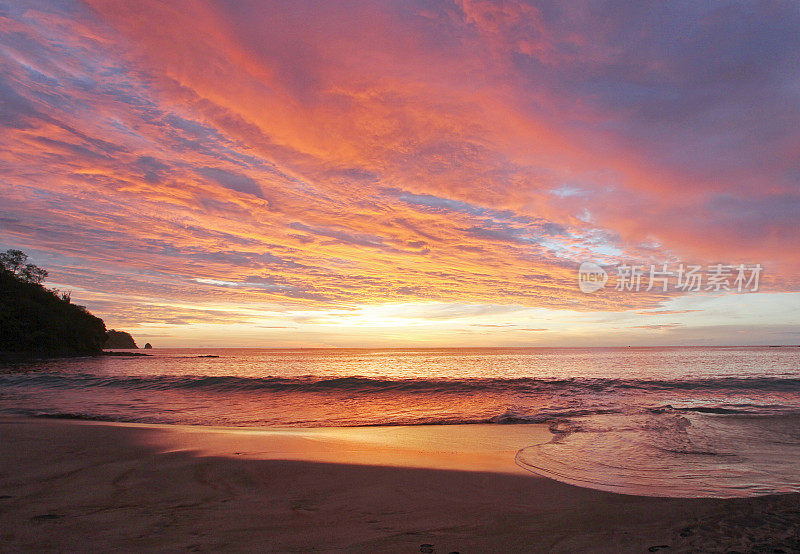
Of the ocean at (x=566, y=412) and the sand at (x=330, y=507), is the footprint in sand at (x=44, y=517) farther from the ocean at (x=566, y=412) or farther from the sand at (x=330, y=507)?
the ocean at (x=566, y=412)

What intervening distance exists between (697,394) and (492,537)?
2127 cm

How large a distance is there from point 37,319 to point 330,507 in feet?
272

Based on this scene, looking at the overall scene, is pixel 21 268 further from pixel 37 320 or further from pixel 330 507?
pixel 330 507

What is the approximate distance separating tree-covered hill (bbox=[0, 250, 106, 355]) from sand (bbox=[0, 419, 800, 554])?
7266 cm

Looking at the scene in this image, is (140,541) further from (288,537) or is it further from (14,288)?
(14,288)

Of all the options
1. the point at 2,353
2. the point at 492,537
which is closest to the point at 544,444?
the point at 492,537

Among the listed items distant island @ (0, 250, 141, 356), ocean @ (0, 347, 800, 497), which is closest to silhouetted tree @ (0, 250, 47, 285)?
distant island @ (0, 250, 141, 356)

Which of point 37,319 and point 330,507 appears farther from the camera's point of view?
point 37,319

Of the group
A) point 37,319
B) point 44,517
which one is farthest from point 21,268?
point 44,517

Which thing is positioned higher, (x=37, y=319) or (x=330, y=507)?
(x=330, y=507)

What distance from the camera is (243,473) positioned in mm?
6059

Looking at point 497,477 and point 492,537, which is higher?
point 492,537

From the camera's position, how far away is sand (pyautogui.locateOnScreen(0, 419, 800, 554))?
11.8ft

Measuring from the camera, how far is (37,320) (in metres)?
64.7
